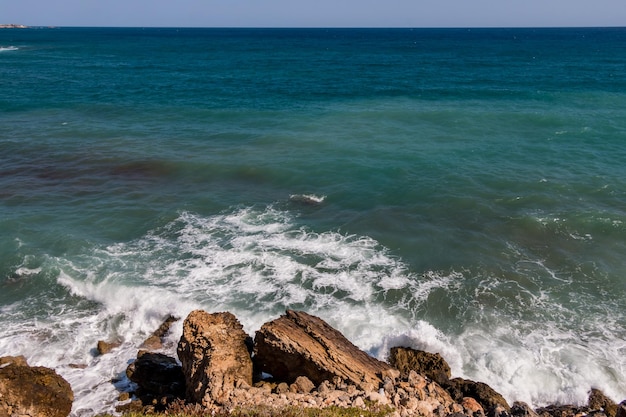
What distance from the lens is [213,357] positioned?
68.6 feet

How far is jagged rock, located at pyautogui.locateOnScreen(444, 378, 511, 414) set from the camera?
21239 millimetres

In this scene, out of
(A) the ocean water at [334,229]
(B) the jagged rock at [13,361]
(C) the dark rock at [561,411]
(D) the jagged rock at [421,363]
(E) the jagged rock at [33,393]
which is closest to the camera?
(E) the jagged rock at [33,393]

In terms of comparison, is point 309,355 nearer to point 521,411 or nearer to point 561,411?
point 521,411

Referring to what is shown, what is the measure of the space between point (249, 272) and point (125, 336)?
28.8ft

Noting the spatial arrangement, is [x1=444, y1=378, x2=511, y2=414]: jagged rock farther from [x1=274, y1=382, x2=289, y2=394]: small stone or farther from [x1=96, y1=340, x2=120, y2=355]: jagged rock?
[x1=96, y1=340, x2=120, y2=355]: jagged rock

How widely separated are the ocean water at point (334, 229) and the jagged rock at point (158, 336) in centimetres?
64

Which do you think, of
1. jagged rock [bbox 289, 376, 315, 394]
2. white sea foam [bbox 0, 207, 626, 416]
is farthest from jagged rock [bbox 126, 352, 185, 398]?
jagged rock [bbox 289, 376, 315, 394]

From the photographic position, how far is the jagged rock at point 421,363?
74.5 feet

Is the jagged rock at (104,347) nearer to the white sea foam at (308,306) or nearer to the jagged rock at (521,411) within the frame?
the white sea foam at (308,306)

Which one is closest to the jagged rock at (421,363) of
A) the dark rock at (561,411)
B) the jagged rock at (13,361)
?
the dark rock at (561,411)

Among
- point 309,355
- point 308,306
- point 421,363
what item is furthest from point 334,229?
point 309,355

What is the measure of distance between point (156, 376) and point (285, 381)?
6.33 m

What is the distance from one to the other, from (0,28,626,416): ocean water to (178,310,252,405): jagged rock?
4.08 meters

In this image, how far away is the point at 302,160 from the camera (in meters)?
52.1
